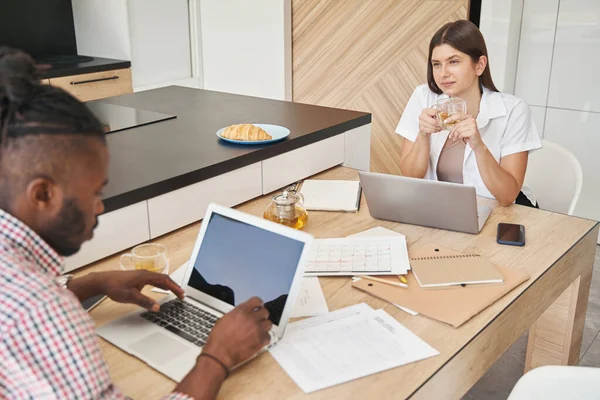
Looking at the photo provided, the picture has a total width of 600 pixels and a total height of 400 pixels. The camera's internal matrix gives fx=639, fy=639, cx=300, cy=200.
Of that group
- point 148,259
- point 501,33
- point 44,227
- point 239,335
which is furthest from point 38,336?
point 501,33

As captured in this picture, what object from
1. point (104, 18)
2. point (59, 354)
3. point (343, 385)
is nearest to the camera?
point (59, 354)

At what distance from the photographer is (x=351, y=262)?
1583mm

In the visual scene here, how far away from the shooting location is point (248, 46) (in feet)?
13.8

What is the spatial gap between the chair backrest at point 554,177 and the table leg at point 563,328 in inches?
13.8

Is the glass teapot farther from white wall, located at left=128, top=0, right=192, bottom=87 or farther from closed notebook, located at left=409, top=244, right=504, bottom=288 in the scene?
white wall, located at left=128, top=0, right=192, bottom=87

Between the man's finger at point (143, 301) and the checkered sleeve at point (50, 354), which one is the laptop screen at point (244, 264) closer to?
the man's finger at point (143, 301)

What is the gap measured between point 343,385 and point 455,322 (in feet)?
1.04

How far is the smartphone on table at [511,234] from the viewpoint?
1704 mm

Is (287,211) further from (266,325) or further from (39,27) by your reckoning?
(39,27)

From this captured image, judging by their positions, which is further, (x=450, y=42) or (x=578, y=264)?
(x=450, y=42)

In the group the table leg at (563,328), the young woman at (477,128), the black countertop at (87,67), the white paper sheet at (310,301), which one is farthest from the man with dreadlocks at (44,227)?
the black countertop at (87,67)

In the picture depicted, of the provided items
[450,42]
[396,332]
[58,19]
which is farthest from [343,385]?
[58,19]

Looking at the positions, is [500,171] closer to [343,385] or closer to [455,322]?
[455,322]

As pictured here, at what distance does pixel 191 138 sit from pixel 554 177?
1301 millimetres
